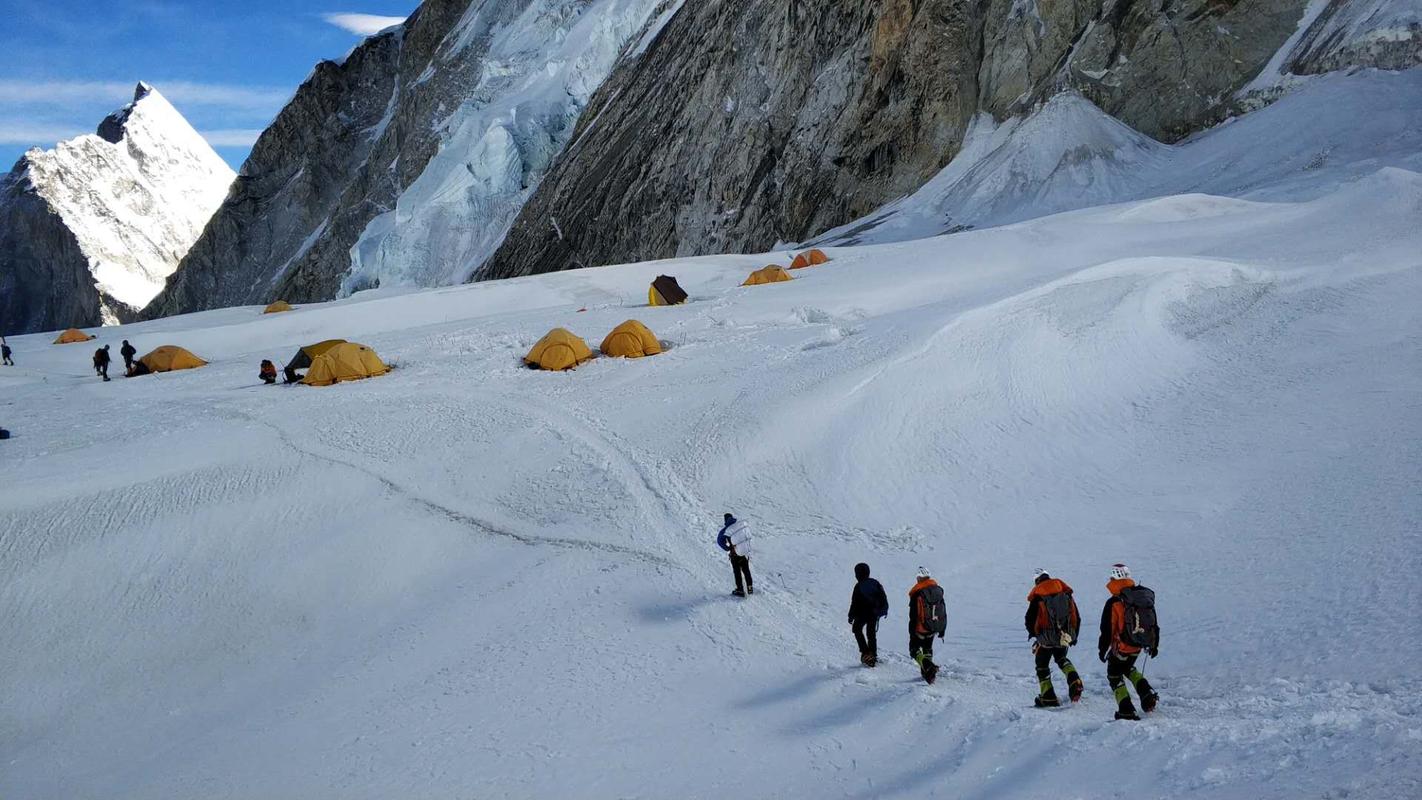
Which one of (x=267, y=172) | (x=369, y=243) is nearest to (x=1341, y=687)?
(x=369, y=243)

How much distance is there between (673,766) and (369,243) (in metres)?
73.6

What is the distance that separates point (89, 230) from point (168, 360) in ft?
405

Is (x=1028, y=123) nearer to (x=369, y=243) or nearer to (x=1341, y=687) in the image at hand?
(x=1341, y=687)

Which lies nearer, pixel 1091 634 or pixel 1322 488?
pixel 1091 634

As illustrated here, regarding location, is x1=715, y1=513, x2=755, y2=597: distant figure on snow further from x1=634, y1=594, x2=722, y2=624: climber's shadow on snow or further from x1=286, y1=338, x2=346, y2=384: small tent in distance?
x1=286, y1=338, x2=346, y2=384: small tent in distance

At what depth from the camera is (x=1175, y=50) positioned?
41250mm

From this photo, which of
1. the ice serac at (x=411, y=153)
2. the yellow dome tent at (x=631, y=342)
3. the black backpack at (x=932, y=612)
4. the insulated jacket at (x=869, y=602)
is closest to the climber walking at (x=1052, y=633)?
the black backpack at (x=932, y=612)

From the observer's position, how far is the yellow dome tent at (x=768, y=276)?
31281 mm

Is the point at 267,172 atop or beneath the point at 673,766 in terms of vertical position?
atop

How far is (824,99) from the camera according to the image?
5306cm

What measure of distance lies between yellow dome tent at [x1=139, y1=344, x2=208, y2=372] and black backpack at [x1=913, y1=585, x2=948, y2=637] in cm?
2608

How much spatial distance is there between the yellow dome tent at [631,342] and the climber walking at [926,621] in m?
14.8

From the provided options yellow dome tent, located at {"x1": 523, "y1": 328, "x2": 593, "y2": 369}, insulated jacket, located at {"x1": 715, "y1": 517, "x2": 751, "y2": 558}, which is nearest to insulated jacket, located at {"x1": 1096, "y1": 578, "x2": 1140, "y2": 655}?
insulated jacket, located at {"x1": 715, "y1": 517, "x2": 751, "y2": 558}

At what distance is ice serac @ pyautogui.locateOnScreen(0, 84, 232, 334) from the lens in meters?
124
